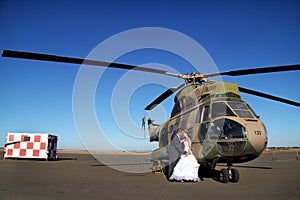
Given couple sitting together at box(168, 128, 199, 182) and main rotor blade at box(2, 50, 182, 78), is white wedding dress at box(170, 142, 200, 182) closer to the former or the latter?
couple sitting together at box(168, 128, 199, 182)

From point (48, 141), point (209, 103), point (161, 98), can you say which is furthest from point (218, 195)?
point (48, 141)

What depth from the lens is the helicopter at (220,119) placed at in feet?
26.4

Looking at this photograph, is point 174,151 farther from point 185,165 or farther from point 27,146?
point 27,146

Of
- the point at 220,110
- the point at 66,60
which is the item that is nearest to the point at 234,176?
the point at 220,110

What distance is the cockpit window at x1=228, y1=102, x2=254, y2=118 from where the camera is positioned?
8672 millimetres

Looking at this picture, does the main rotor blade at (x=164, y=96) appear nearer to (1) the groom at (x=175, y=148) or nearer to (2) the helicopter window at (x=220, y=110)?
(1) the groom at (x=175, y=148)

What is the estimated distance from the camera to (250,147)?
7988mm

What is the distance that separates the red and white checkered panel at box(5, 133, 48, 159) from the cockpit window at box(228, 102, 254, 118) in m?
17.1

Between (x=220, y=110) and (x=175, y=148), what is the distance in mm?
2995

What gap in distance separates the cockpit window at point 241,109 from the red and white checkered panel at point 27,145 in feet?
56.2

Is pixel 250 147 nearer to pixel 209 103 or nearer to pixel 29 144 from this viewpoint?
pixel 209 103

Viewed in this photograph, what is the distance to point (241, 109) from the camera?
8914mm

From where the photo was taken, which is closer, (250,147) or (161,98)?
(250,147)

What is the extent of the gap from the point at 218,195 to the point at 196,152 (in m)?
3.24
